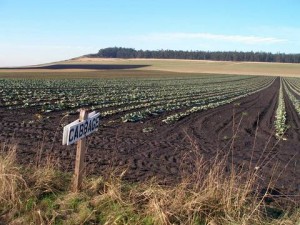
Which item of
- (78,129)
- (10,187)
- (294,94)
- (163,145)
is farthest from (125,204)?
(294,94)

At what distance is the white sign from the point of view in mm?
5297

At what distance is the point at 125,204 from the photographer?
5.44 m

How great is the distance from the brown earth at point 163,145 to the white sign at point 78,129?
1464 millimetres

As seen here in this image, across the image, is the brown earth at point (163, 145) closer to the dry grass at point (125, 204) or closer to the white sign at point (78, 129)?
the dry grass at point (125, 204)

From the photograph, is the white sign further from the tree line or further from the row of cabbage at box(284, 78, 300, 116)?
the tree line

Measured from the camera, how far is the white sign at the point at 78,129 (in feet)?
17.4

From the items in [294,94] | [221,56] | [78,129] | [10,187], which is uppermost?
[78,129]

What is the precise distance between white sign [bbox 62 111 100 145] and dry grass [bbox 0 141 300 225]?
0.89m

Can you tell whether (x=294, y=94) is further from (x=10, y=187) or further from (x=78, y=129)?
(x=10, y=187)

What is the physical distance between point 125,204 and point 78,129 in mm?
1266

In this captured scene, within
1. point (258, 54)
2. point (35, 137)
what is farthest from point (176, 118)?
point (258, 54)

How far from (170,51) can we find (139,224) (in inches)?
7679

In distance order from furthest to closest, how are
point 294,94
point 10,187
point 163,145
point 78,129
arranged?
point 294,94, point 163,145, point 10,187, point 78,129

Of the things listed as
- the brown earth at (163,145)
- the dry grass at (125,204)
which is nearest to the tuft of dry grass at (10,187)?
the dry grass at (125,204)
